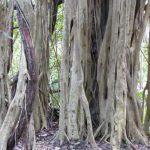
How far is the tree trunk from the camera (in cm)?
395

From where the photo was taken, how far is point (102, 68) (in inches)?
181

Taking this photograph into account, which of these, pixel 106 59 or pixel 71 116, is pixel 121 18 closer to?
pixel 106 59

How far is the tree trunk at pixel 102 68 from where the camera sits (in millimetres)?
3951

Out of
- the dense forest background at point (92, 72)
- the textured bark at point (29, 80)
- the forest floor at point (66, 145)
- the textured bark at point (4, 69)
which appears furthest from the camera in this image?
the forest floor at point (66, 145)

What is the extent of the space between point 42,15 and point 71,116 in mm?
1637

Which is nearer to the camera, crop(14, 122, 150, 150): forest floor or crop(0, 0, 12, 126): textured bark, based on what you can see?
crop(0, 0, 12, 126): textured bark

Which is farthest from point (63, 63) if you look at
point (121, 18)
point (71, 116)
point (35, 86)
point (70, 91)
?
point (35, 86)

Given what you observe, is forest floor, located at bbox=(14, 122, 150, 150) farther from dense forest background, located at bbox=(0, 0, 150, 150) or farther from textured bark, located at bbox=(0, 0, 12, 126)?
textured bark, located at bbox=(0, 0, 12, 126)

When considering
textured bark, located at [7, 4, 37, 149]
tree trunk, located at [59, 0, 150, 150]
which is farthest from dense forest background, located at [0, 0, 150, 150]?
textured bark, located at [7, 4, 37, 149]

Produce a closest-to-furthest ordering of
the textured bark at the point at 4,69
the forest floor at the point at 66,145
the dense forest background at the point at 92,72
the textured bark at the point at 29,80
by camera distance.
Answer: the textured bark at the point at 29,80 → the textured bark at the point at 4,69 → the dense forest background at the point at 92,72 → the forest floor at the point at 66,145

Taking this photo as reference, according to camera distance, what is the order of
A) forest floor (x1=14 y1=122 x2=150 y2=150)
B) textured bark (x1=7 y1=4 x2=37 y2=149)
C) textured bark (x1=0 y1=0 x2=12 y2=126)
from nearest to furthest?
textured bark (x1=7 y1=4 x2=37 y2=149) → textured bark (x1=0 y1=0 x2=12 y2=126) → forest floor (x1=14 y1=122 x2=150 y2=150)

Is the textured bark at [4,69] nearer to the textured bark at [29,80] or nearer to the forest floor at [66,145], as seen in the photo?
the forest floor at [66,145]

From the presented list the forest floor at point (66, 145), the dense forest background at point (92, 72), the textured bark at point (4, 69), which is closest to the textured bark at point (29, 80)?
the dense forest background at point (92, 72)

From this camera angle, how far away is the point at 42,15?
5.11 metres
